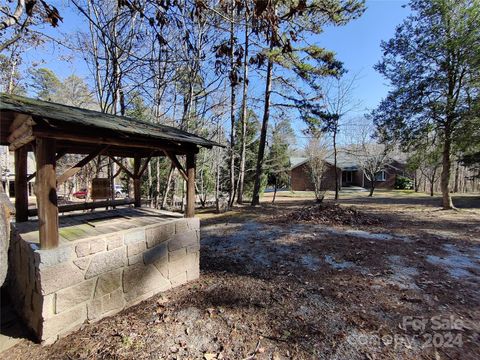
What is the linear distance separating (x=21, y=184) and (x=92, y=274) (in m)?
2.30

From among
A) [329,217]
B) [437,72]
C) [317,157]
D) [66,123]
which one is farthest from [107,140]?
[317,157]

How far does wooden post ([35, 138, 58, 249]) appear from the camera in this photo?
8.65 feet

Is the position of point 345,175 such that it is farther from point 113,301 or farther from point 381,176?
point 113,301

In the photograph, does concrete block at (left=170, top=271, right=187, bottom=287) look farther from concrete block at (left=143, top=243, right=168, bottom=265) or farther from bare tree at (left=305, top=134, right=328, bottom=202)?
bare tree at (left=305, top=134, right=328, bottom=202)

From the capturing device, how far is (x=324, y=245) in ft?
19.2

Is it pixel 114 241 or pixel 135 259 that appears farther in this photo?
pixel 135 259

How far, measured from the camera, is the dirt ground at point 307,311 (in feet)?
8.09

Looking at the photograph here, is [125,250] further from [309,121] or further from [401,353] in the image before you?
[309,121]

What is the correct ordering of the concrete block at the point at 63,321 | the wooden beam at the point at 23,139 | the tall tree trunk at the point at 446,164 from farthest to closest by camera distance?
1. the tall tree trunk at the point at 446,164
2. the wooden beam at the point at 23,139
3. the concrete block at the point at 63,321

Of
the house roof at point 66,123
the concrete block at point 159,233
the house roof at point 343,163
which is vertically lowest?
the concrete block at point 159,233

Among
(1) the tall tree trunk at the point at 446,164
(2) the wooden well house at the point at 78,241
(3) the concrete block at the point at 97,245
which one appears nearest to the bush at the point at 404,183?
(1) the tall tree trunk at the point at 446,164

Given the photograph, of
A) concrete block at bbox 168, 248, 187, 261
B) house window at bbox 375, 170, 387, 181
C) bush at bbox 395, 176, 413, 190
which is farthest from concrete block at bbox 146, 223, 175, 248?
house window at bbox 375, 170, 387, 181

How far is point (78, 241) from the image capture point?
9.19 ft

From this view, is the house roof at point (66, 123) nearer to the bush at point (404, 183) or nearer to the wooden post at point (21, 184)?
the wooden post at point (21, 184)
